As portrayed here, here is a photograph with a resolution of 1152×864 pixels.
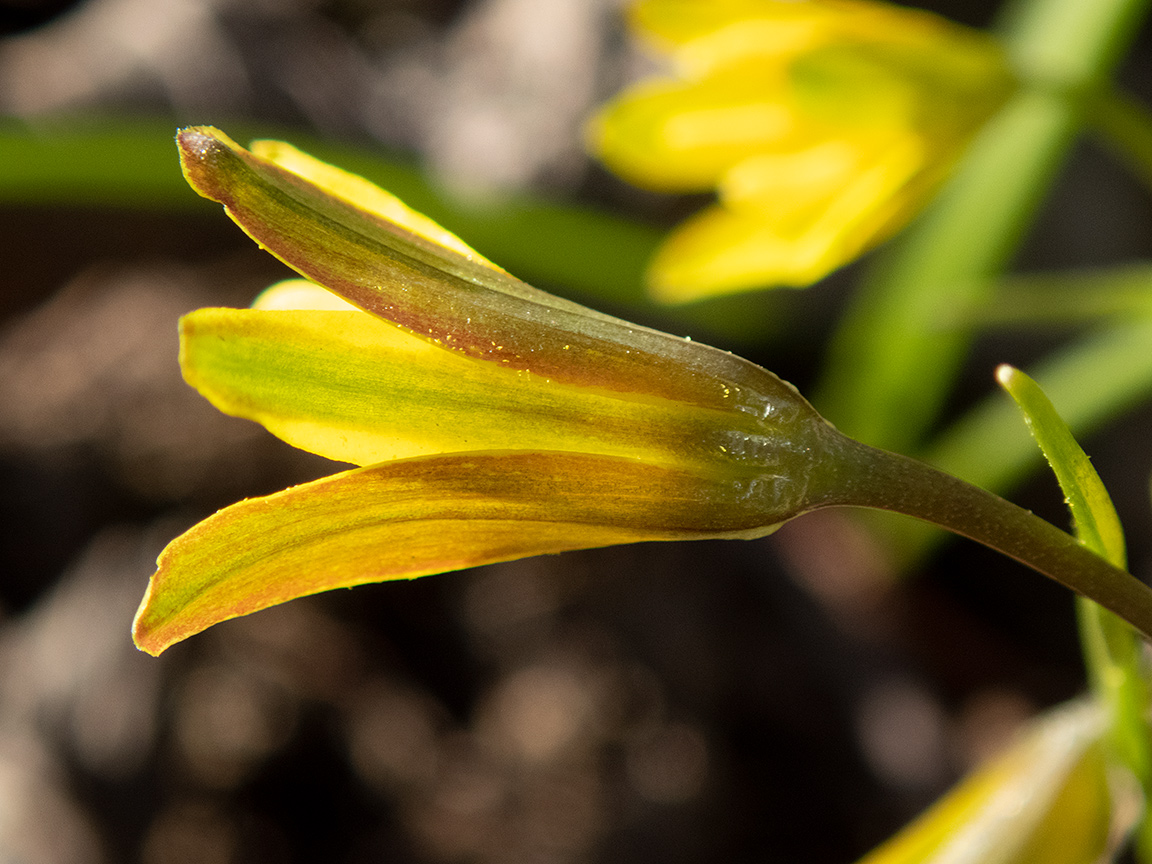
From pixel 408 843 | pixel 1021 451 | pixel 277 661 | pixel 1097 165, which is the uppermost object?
pixel 1097 165

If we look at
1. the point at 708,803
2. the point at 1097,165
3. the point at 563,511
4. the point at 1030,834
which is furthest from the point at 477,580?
the point at 1097,165

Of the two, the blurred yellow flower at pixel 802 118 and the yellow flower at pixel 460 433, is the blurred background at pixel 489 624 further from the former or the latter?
the yellow flower at pixel 460 433

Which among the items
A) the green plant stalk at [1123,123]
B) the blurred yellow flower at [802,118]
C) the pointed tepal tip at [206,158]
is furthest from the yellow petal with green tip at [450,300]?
the green plant stalk at [1123,123]

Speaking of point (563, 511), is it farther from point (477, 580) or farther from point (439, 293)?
point (477, 580)

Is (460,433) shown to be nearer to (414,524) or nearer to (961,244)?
(414,524)

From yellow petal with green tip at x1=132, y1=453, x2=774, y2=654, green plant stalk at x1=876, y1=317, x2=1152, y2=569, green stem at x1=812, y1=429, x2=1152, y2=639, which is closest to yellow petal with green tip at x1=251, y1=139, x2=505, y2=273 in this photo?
yellow petal with green tip at x1=132, y1=453, x2=774, y2=654

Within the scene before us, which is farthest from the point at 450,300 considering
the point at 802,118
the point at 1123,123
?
the point at 1123,123

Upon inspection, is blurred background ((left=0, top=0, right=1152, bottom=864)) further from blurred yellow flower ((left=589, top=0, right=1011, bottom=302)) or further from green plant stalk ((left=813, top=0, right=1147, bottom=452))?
blurred yellow flower ((left=589, top=0, right=1011, bottom=302))

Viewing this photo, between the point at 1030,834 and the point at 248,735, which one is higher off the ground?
the point at 1030,834
